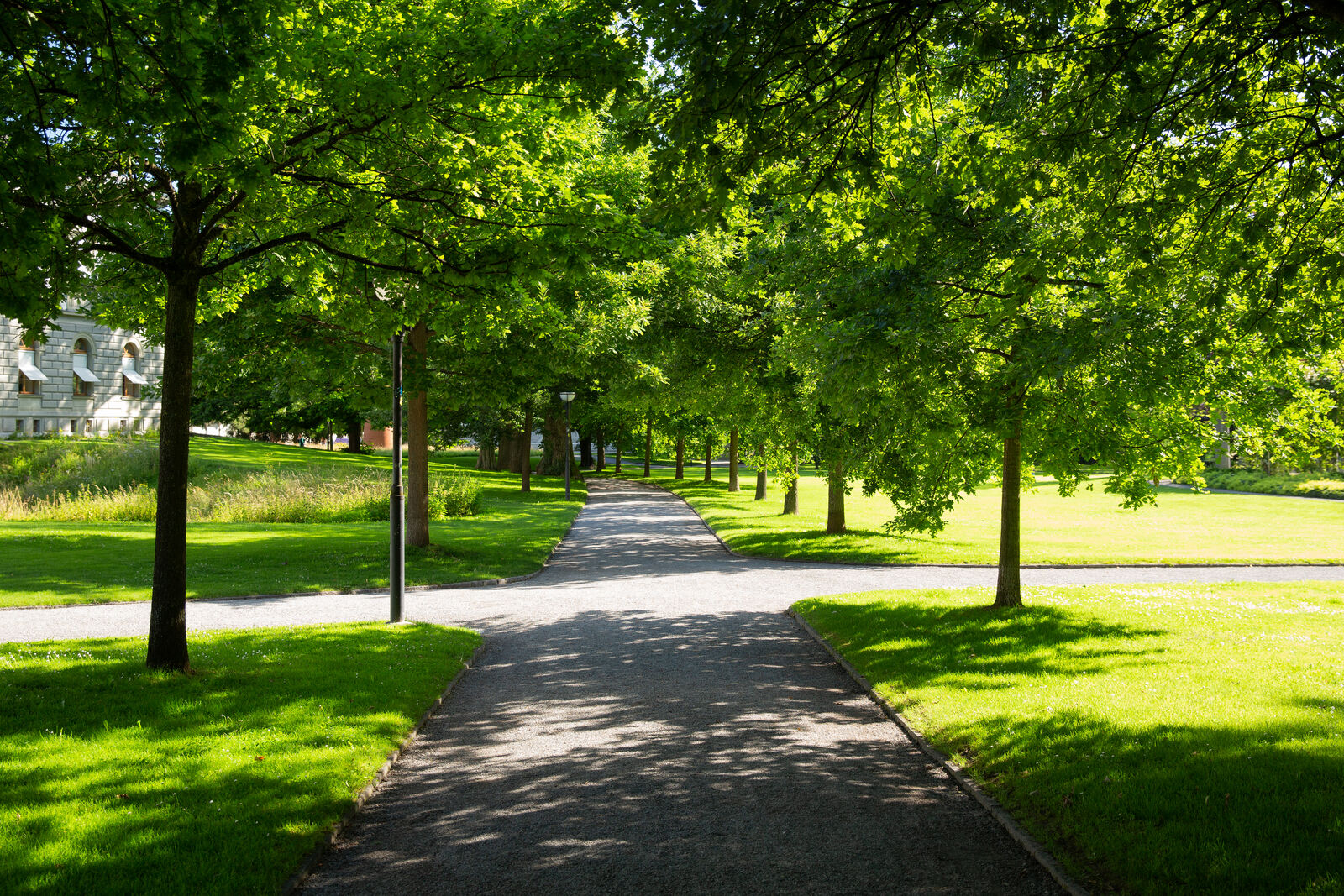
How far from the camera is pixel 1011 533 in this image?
1189cm

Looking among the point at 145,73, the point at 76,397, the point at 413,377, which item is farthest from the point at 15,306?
the point at 76,397

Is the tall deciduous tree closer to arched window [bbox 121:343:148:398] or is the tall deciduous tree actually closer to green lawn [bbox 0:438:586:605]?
green lawn [bbox 0:438:586:605]

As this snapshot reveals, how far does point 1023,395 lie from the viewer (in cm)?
1074

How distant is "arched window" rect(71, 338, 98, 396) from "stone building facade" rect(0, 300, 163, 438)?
1 cm

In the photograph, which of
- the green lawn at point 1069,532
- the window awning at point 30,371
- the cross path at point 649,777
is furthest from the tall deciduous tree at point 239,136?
the window awning at point 30,371

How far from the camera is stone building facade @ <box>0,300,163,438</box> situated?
1752 inches

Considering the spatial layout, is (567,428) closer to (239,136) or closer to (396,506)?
(396,506)

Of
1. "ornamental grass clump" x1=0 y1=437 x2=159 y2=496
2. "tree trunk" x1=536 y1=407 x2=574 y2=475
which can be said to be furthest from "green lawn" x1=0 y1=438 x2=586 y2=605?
"tree trunk" x1=536 y1=407 x2=574 y2=475

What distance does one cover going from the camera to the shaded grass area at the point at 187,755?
4.39 meters

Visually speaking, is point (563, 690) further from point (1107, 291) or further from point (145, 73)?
point (1107, 291)

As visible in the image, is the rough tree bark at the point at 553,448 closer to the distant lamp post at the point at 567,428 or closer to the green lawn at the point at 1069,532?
the green lawn at the point at 1069,532

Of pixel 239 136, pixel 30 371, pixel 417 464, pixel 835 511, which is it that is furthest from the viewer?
pixel 30 371

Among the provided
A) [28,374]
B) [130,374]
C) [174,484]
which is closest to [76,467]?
[28,374]

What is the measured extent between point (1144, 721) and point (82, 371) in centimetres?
5561
